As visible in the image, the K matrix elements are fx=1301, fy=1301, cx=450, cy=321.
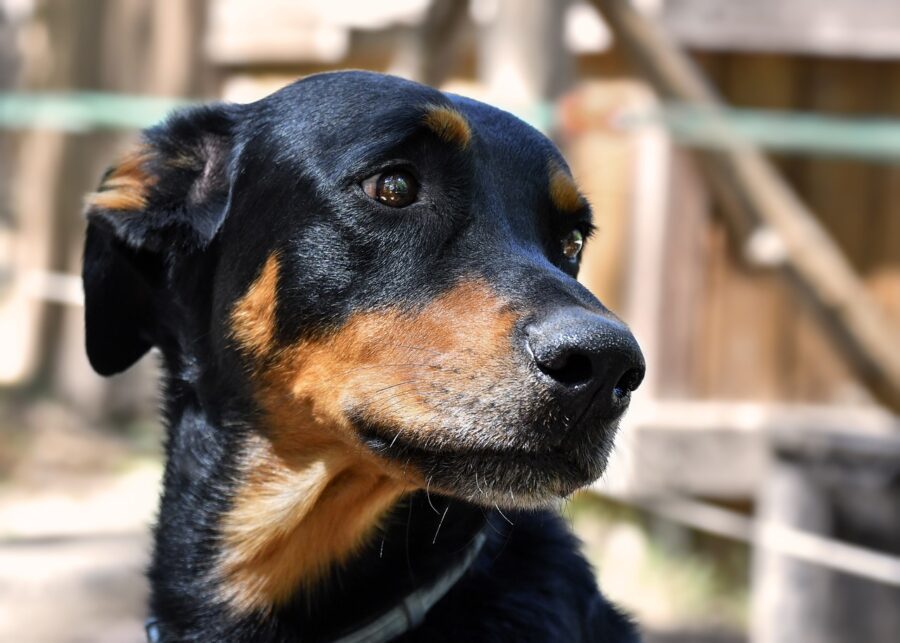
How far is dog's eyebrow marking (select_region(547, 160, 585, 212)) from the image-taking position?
10.2 feet

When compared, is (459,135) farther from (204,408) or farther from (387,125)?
(204,408)

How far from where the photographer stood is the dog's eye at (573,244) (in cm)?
321

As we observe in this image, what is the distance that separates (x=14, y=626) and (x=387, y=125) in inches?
158

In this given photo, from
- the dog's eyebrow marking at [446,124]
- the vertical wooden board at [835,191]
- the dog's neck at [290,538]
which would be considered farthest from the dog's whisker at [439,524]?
the vertical wooden board at [835,191]

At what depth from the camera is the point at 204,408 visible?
3080 mm

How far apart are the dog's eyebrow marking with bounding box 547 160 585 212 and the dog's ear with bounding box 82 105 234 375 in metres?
0.79

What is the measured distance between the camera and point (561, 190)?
10.2 ft

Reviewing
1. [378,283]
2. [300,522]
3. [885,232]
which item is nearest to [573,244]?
[378,283]

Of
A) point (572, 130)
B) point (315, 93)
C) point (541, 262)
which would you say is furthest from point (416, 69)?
point (541, 262)

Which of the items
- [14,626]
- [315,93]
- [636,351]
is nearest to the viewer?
[636,351]

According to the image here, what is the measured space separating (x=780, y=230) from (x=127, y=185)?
3.06 metres

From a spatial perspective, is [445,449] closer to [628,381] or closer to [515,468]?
[515,468]

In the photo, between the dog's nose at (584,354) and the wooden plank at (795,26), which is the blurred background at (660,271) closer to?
the wooden plank at (795,26)

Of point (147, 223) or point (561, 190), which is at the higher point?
point (561, 190)
